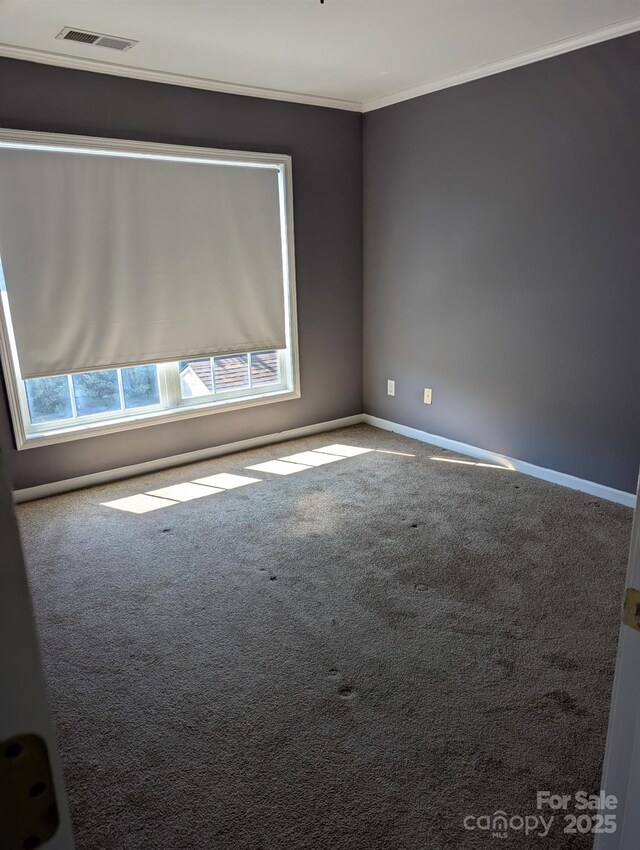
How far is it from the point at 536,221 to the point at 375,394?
6.52 feet

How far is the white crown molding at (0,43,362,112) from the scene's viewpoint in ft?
10.4

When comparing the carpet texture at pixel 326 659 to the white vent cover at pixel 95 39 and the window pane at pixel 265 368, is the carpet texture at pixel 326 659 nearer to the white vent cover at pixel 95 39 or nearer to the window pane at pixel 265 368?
the window pane at pixel 265 368

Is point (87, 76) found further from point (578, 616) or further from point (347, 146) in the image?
point (578, 616)

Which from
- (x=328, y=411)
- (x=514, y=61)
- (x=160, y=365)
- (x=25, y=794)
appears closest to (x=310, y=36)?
(x=514, y=61)

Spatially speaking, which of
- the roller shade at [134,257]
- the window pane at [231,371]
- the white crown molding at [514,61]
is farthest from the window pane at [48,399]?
the white crown molding at [514,61]

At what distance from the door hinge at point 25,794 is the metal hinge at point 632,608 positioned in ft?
2.20

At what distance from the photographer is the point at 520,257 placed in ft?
12.3

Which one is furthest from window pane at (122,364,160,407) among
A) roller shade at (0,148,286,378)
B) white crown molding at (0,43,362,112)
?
white crown molding at (0,43,362,112)

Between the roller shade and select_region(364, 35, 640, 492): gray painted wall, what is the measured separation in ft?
3.41

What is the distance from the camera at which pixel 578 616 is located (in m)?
2.47

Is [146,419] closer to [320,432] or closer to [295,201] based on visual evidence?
[320,432]

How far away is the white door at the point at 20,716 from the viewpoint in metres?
0.41

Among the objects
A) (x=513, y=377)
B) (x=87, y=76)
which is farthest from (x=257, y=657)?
(x=87, y=76)

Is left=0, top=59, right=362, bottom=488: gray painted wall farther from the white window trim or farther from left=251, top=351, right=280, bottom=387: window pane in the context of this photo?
left=251, top=351, right=280, bottom=387: window pane
